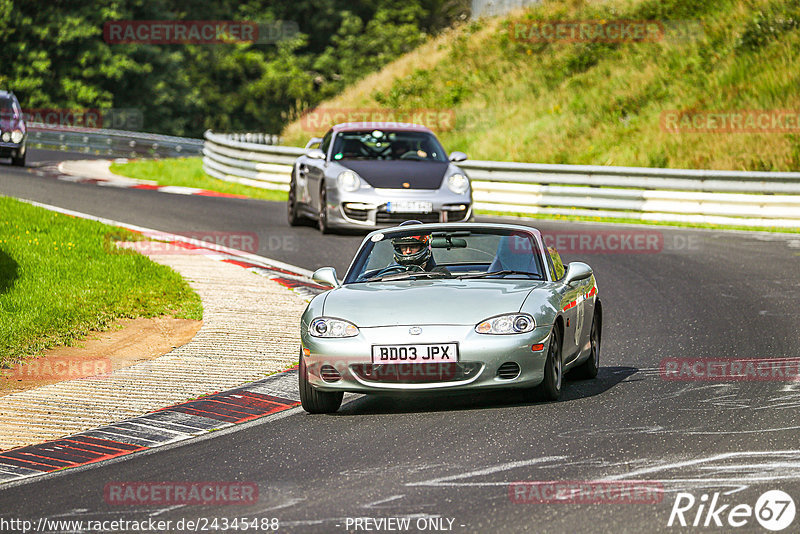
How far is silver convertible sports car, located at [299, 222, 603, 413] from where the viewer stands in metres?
8.14

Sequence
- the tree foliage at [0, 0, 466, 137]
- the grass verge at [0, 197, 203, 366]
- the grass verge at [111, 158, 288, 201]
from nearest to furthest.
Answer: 1. the grass verge at [0, 197, 203, 366]
2. the grass verge at [111, 158, 288, 201]
3. the tree foliage at [0, 0, 466, 137]

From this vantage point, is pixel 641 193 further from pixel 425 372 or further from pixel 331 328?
pixel 425 372

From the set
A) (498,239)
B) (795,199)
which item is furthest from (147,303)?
(795,199)

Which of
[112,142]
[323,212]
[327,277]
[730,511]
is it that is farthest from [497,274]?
[112,142]

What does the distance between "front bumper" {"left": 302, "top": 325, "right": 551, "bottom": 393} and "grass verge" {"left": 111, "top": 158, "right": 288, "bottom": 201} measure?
17.9 m

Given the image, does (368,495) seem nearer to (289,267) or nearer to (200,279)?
(200,279)

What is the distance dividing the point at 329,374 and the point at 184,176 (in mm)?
23308

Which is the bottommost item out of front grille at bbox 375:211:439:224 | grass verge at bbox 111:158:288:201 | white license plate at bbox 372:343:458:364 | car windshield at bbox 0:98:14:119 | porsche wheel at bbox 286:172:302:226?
grass verge at bbox 111:158:288:201

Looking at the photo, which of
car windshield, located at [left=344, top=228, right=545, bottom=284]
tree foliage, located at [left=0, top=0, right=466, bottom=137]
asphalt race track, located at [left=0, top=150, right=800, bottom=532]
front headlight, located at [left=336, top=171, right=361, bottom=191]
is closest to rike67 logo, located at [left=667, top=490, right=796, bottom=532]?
asphalt race track, located at [left=0, top=150, right=800, bottom=532]

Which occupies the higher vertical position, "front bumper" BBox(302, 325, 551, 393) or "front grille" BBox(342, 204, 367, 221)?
"front bumper" BBox(302, 325, 551, 393)

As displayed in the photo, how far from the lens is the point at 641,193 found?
893 inches

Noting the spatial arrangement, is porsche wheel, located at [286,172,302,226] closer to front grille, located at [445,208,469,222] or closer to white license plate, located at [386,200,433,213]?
white license plate, located at [386,200,433,213]

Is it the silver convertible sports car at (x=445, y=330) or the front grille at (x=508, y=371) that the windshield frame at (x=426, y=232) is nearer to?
the silver convertible sports car at (x=445, y=330)

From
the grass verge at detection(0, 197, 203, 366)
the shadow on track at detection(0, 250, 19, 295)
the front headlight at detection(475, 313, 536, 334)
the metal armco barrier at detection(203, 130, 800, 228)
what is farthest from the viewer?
the metal armco barrier at detection(203, 130, 800, 228)
